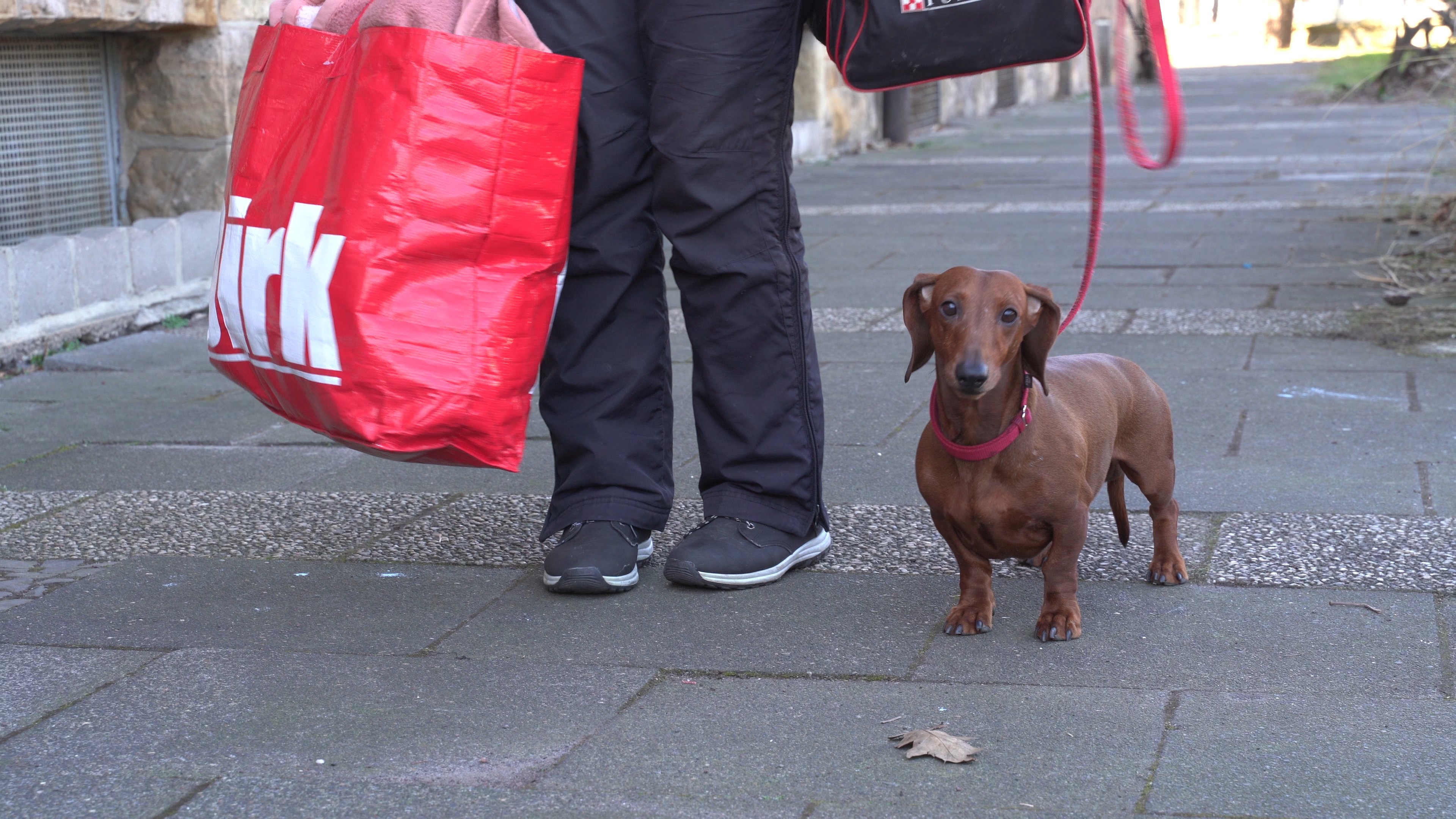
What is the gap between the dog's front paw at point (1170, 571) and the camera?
2578 millimetres

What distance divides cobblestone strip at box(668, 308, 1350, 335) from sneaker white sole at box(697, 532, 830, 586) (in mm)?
2220

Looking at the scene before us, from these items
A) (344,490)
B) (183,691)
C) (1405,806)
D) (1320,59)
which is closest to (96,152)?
(344,490)

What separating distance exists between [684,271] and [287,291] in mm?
677

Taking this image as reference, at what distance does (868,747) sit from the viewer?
1.97 metres

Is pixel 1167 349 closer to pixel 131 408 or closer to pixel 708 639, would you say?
pixel 708 639

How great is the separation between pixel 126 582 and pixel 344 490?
2.34ft

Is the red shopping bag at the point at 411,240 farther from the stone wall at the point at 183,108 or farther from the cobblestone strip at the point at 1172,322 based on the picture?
the stone wall at the point at 183,108

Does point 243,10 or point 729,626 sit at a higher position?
point 243,10

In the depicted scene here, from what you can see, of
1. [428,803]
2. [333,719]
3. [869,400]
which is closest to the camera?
[428,803]

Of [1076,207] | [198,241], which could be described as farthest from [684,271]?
[1076,207]

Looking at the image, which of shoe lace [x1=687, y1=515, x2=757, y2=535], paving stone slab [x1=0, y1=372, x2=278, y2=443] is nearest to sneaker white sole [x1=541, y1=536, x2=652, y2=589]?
shoe lace [x1=687, y1=515, x2=757, y2=535]

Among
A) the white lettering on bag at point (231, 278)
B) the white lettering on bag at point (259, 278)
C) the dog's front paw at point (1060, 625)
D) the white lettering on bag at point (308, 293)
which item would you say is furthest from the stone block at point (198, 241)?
the dog's front paw at point (1060, 625)

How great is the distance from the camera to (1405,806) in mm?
1771

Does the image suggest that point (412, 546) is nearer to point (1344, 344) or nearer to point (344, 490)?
point (344, 490)
